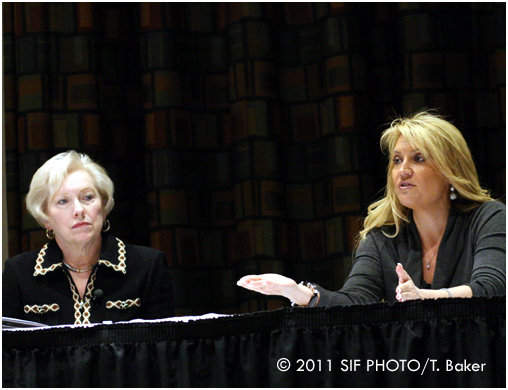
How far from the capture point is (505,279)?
1.79 m

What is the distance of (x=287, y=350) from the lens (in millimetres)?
1446

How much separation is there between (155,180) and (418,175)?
120cm

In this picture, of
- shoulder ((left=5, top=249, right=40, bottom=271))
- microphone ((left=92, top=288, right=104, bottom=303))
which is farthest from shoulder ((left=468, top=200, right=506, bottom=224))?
shoulder ((left=5, top=249, right=40, bottom=271))

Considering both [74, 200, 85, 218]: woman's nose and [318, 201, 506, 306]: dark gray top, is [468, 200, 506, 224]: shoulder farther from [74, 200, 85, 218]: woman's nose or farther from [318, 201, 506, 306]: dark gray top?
[74, 200, 85, 218]: woman's nose

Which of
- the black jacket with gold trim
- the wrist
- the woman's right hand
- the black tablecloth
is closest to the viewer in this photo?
the black tablecloth

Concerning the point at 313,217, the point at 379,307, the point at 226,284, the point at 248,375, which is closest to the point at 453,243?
the point at 379,307

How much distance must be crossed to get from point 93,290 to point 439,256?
3.16ft

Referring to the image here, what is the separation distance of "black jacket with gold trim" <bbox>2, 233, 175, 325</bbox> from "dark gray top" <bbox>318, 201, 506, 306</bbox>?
570 millimetres

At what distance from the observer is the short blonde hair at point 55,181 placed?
2.26 meters

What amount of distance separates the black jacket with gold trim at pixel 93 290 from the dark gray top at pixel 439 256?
570 mm

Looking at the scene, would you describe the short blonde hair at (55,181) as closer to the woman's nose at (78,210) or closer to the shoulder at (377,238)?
the woman's nose at (78,210)

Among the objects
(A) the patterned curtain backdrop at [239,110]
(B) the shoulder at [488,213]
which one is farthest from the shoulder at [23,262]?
(B) the shoulder at [488,213]

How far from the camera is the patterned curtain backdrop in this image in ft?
9.27

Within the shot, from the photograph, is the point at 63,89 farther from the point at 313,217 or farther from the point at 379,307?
the point at 379,307
